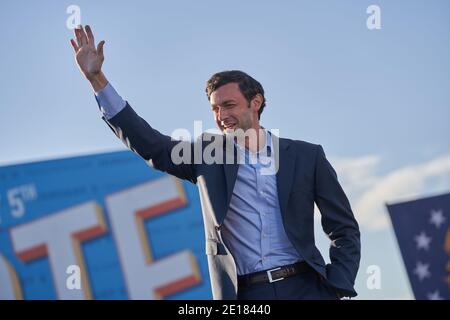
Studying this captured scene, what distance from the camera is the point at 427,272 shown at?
1437 cm

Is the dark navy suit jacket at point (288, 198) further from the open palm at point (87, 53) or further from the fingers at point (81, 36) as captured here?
the fingers at point (81, 36)

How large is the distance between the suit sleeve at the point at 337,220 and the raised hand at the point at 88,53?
1202 mm

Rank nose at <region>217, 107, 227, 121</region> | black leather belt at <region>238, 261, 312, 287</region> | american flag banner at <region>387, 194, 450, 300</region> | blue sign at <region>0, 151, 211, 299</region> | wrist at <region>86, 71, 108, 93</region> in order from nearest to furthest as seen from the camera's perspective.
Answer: black leather belt at <region>238, 261, 312, 287</region> < wrist at <region>86, 71, 108, 93</region> < nose at <region>217, 107, 227, 121</region> < american flag banner at <region>387, 194, 450, 300</region> < blue sign at <region>0, 151, 211, 299</region>

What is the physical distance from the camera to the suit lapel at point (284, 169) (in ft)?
12.4

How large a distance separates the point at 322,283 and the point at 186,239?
14295 millimetres

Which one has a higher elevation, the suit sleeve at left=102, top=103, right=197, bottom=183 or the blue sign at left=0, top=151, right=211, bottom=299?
the suit sleeve at left=102, top=103, right=197, bottom=183

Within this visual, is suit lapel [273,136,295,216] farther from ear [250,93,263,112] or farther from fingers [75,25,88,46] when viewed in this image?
fingers [75,25,88,46]

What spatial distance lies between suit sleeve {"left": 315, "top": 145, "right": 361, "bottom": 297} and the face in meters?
0.43

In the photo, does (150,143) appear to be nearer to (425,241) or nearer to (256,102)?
(256,102)

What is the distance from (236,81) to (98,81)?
750 mm

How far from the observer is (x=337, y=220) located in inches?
155

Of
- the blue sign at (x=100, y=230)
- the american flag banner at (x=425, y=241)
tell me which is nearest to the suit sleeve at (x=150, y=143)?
the american flag banner at (x=425, y=241)

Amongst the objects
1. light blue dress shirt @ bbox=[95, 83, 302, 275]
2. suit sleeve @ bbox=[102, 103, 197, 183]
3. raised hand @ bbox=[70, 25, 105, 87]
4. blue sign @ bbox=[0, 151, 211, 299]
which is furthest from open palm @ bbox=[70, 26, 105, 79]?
blue sign @ bbox=[0, 151, 211, 299]

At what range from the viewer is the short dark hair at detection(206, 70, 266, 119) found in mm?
4055
